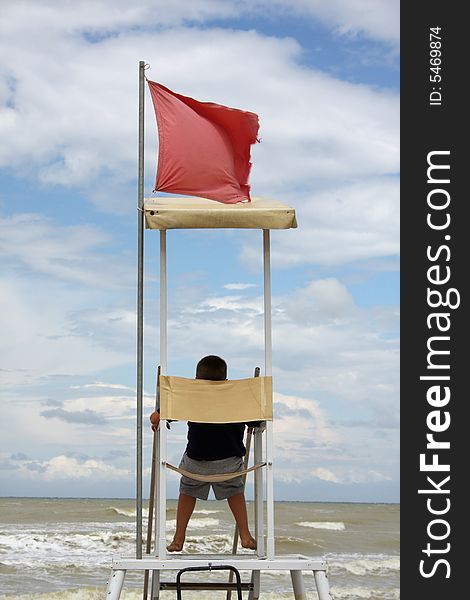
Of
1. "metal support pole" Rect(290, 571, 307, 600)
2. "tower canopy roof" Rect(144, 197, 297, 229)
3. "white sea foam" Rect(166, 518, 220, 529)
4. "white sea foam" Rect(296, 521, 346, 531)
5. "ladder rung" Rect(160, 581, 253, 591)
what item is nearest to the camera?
"tower canopy roof" Rect(144, 197, 297, 229)

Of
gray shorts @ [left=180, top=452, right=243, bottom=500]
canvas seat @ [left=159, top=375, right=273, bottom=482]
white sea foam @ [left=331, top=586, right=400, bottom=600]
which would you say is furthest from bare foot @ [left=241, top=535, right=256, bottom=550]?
white sea foam @ [left=331, top=586, right=400, bottom=600]

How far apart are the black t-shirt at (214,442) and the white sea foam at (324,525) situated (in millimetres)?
27443

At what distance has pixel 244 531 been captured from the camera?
726 centimetres

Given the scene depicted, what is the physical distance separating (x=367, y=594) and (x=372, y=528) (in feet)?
48.6

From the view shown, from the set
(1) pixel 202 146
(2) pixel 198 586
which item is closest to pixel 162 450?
(2) pixel 198 586

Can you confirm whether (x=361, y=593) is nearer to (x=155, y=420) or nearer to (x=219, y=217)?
(x=155, y=420)

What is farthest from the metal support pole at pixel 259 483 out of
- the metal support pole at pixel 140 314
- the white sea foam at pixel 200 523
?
the white sea foam at pixel 200 523

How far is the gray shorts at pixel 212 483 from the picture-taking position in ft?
23.8

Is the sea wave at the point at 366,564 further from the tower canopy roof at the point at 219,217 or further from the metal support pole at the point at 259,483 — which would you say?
the tower canopy roof at the point at 219,217

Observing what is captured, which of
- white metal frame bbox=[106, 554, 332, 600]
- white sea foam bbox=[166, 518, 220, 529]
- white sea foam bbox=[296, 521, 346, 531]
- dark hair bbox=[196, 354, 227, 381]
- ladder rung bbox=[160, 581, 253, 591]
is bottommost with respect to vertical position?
white sea foam bbox=[296, 521, 346, 531]

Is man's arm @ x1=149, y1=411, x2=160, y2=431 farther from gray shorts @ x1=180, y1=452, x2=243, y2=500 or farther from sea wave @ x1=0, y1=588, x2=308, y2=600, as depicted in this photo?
sea wave @ x1=0, y1=588, x2=308, y2=600

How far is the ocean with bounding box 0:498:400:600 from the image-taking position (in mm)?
19969

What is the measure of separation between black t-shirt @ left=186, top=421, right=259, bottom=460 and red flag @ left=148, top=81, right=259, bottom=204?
64.6 inches

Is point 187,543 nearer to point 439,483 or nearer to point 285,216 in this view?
point 439,483
